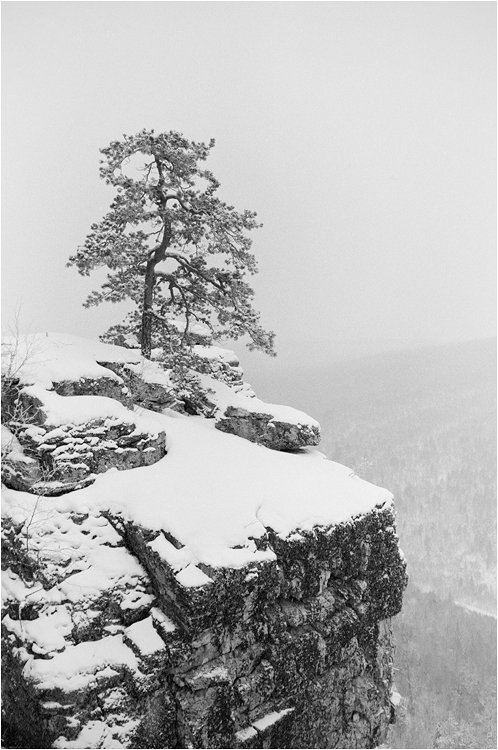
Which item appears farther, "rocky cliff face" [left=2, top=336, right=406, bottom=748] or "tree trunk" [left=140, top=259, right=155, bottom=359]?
"tree trunk" [left=140, top=259, right=155, bottom=359]

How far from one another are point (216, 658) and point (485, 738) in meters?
68.6

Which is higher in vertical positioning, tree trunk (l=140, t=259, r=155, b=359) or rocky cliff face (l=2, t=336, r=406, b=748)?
tree trunk (l=140, t=259, r=155, b=359)

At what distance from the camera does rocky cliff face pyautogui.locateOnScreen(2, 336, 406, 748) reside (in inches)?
333

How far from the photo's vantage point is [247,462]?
12484 millimetres

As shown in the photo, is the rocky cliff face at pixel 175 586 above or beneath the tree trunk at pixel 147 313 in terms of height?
beneath

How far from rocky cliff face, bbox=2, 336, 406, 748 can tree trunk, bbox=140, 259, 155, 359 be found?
11.5 ft

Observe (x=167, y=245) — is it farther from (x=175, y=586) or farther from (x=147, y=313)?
(x=175, y=586)

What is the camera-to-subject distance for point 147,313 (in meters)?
16.0

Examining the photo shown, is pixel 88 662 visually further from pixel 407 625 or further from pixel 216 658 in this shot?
pixel 407 625

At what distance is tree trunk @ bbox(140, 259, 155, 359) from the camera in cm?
1594

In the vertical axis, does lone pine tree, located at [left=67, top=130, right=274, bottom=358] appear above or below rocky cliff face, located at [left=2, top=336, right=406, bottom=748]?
above

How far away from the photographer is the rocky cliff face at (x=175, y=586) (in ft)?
27.8

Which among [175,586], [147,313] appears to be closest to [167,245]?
[147,313]

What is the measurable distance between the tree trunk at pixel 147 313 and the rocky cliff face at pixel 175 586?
3.52 meters
